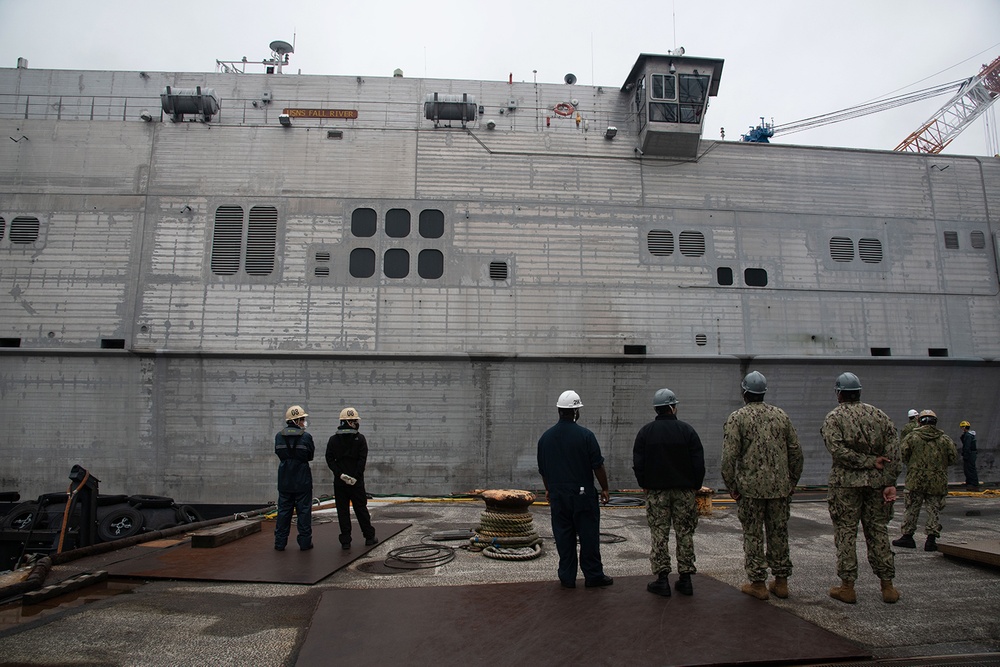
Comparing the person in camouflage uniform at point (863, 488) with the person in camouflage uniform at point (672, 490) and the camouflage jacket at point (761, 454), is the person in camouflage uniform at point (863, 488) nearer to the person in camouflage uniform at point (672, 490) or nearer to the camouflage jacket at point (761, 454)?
the camouflage jacket at point (761, 454)

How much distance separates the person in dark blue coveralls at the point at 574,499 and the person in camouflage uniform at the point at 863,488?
5.43 ft

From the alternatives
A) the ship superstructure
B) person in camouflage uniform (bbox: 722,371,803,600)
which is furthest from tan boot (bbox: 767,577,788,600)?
the ship superstructure

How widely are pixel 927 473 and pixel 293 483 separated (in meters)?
6.54

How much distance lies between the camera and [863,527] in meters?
4.00

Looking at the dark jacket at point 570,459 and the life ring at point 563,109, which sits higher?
the life ring at point 563,109

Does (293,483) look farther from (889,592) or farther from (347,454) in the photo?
(889,592)

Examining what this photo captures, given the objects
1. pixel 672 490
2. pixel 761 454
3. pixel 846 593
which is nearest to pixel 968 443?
pixel 846 593

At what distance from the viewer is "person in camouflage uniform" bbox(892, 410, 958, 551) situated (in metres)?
5.76

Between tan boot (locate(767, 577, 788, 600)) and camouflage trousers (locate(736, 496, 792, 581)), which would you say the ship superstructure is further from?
Answer: tan boot (locate(767, 577, 788, 600))

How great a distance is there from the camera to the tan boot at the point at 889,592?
3861 mm

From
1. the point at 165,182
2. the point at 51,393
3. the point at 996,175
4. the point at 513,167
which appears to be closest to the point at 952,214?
the point at 996,175

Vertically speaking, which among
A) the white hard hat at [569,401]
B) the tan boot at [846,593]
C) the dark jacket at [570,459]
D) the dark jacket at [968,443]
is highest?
the white hard hat at [569,401]

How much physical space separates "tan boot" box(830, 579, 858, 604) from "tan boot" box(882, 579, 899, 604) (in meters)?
0.18

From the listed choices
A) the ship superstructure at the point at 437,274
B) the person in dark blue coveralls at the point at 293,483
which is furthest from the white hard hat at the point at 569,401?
the ship superstructure at the point at 437,274
